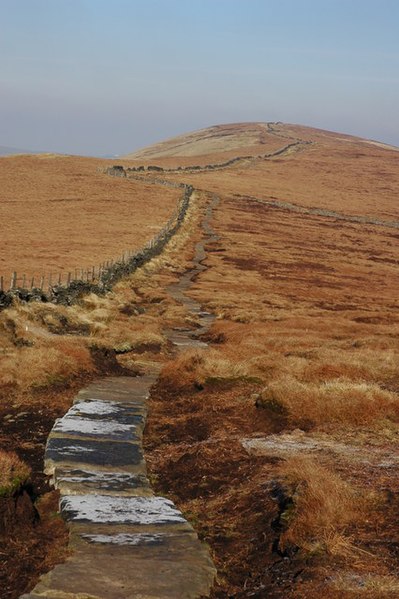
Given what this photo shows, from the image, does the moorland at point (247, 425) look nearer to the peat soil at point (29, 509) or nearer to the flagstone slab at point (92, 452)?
the peat soil at point (29, 509)

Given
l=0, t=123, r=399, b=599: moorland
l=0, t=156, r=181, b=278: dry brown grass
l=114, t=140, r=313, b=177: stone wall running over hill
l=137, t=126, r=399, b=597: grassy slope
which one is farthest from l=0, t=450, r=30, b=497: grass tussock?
l=114, t=140, r=313, b=177: stone wall running over hill

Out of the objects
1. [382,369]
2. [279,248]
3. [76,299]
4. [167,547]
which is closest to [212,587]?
[167,547]

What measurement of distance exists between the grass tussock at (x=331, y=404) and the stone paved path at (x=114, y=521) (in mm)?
3063

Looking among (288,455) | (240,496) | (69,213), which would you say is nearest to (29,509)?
(240,496)

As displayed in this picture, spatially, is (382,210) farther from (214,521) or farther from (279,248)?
(214,521)

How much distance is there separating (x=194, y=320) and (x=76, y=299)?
613 centimetres

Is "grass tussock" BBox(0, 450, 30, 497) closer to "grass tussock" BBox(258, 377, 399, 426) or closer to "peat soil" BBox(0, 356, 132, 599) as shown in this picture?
"peat soil" BBox(0, 356, 132, 599)

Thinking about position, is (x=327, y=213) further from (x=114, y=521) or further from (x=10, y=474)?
(x=114, y=521)

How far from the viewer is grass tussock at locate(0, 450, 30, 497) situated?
959cm

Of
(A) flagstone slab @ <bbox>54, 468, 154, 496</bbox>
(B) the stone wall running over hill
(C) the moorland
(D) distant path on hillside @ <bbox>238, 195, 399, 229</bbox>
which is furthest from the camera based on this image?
(B) the stone wall running over hill

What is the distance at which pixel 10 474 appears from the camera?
9.86m

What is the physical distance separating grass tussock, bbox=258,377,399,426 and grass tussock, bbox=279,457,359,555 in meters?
4.12

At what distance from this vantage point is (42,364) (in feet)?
55.6

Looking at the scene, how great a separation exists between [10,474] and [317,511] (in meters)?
4.56
